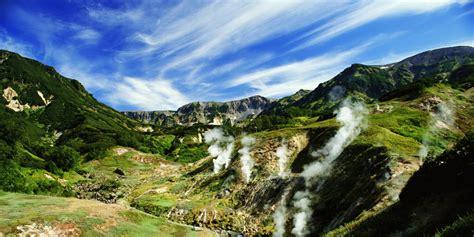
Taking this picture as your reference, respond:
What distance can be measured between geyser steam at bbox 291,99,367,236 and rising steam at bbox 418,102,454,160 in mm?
10422

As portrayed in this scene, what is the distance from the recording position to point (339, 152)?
53656mm

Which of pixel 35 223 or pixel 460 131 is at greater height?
pixel 460 131

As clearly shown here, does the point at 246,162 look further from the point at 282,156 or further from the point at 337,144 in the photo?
the point at 337,144

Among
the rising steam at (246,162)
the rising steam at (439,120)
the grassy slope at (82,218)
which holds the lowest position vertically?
the grassy slope at (82,218)

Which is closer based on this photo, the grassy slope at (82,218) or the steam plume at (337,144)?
the grassy slope at (82,218)

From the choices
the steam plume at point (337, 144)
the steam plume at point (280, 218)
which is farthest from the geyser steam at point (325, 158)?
the steam plume at point (280, 218)

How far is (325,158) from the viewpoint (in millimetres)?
55656

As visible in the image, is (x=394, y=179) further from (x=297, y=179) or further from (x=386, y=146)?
(x=297, y=179)

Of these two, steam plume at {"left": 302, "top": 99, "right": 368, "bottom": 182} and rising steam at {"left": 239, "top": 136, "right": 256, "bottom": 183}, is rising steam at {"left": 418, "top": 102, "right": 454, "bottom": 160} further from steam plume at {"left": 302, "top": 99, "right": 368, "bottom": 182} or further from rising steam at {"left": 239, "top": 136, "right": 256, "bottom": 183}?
rising steam at {"left": 239, "top": 136, "right": 256, "bottom": 183}

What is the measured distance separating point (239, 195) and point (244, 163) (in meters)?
9.17

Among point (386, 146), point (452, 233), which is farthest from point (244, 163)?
point (452, 233)

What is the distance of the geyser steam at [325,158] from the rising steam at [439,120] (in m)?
10.4

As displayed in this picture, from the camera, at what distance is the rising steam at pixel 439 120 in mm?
49981

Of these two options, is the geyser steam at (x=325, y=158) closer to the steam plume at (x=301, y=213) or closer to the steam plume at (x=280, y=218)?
the steam plume at (x=301, y=213)
